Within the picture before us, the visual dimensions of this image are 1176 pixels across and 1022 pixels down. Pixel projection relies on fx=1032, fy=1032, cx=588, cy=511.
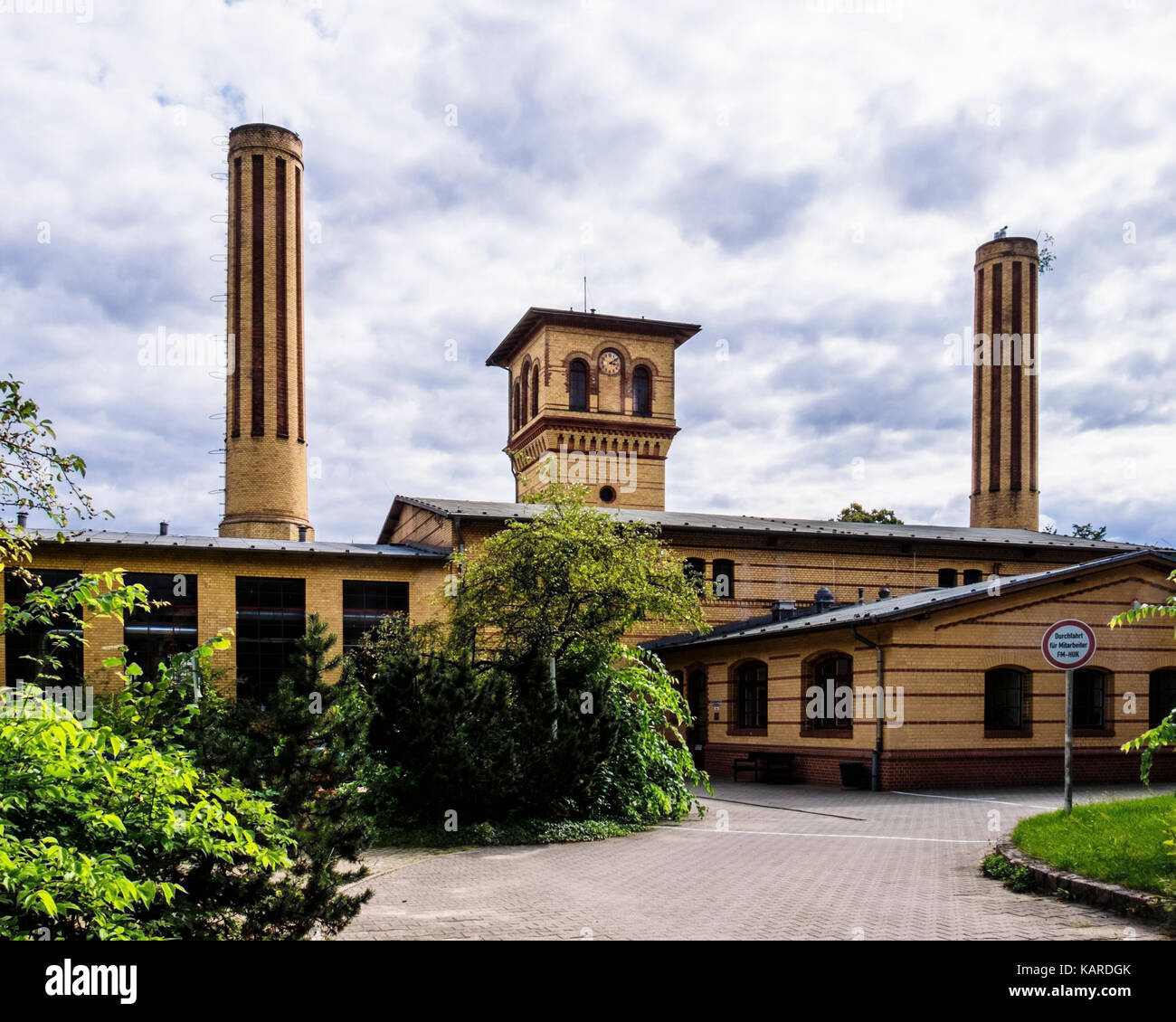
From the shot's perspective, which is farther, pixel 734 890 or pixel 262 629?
pixel 262 629

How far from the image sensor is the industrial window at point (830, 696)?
23.0 metres

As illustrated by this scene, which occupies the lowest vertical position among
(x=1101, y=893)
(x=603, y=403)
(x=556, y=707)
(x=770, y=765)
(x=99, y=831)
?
(x=770, y=765)

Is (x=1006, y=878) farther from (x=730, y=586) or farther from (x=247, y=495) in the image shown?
(x=247, y=495)

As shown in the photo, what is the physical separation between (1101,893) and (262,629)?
79.1 ft

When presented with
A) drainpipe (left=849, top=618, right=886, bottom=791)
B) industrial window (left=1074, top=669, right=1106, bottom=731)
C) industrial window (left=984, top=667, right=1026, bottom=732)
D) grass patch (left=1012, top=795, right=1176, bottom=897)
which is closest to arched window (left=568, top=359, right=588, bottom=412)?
drainpipe (left=849, top=618, right=886, bottom=791)

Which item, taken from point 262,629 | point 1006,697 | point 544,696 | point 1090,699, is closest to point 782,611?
point 1006,697

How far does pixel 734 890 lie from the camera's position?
9.91m

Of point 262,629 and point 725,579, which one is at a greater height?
point 725,579

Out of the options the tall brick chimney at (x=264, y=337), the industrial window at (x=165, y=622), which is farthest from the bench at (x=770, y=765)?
the tall brick chimney at (x=264, y=337)

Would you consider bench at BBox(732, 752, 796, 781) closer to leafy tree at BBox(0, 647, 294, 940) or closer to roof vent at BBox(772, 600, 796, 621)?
roof vent at BBox(772, 600, 796, 621)

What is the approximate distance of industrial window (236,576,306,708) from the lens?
28531 millimetres

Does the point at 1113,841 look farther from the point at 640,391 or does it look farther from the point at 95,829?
the point at 640,391

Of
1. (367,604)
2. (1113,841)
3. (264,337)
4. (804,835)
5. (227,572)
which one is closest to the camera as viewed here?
(1113,841)

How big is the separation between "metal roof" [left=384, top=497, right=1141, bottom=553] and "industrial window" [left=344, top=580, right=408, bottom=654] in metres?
2.80
